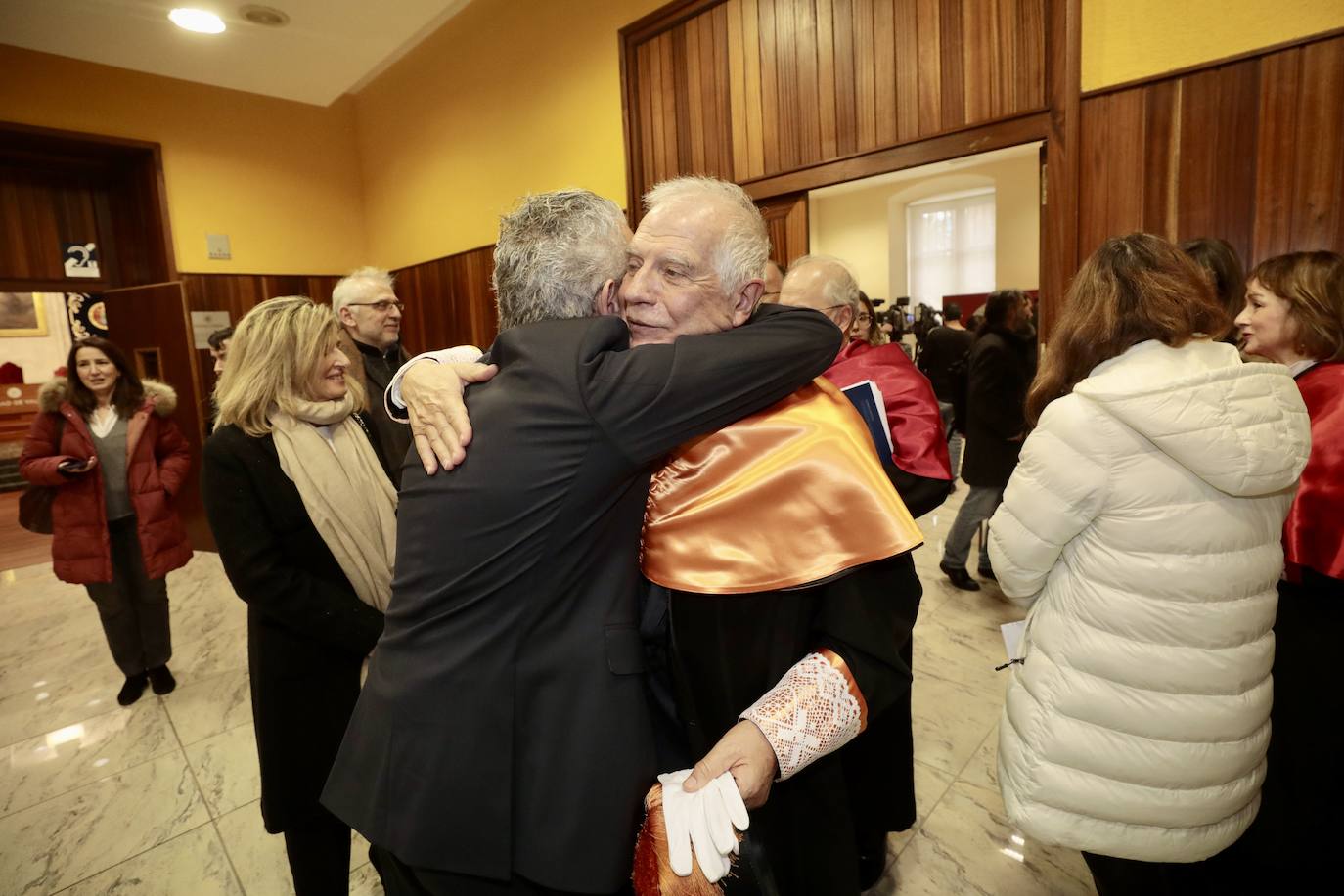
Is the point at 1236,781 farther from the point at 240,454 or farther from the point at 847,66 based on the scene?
the point at 847,66

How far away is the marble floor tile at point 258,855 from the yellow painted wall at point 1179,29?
3851mm

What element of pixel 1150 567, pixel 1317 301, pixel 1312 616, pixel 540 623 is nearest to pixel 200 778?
→ pixel 540 623

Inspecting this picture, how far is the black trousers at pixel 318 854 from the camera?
1613 millimetres

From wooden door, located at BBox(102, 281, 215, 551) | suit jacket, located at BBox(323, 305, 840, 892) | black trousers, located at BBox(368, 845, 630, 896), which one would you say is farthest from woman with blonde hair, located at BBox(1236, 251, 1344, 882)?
wooden door, located at BBox(102, 281, 215, 551)

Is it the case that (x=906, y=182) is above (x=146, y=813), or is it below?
above

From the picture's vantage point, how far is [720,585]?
0.93m

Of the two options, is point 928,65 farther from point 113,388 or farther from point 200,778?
point 200,778

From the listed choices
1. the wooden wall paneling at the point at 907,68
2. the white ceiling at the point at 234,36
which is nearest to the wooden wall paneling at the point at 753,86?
the wooden wall paneling at the point at 907,68

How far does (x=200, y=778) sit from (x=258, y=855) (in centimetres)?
60

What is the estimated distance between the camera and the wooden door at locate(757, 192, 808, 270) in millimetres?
3834

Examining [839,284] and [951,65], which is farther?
[951,65]

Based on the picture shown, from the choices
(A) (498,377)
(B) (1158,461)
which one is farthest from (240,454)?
(B) (1158,461)

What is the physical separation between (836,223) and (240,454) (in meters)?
11.2

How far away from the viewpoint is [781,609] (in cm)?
98
